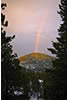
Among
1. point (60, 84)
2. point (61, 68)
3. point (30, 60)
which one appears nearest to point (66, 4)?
point (61, 68)

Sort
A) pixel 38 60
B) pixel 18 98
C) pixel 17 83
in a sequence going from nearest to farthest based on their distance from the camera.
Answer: pixel 18 98 → pixel 17 83 → pixel 38 60

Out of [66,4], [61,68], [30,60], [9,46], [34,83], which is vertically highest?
[66,4]

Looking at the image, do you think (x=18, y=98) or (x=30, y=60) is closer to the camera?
(x=18, y=98)

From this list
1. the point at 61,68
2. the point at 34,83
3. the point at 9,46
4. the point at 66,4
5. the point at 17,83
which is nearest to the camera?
the point at 61,68

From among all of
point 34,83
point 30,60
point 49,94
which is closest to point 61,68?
point 49,94

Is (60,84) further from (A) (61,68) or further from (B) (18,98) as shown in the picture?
(B) (18,98)

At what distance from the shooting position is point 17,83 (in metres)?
14.4

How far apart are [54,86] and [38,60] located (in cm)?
3981

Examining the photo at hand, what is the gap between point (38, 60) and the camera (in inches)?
2096

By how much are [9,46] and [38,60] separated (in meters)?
36.8

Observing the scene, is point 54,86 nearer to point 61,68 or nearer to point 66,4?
point 61,68

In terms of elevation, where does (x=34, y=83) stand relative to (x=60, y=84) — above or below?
below

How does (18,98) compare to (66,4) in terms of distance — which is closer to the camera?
(18,98)

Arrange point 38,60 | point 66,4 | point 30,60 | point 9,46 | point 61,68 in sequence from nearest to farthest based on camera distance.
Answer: point 61,68 → point 66,4 → point 9,46 → point 38,60 → point 30,60
